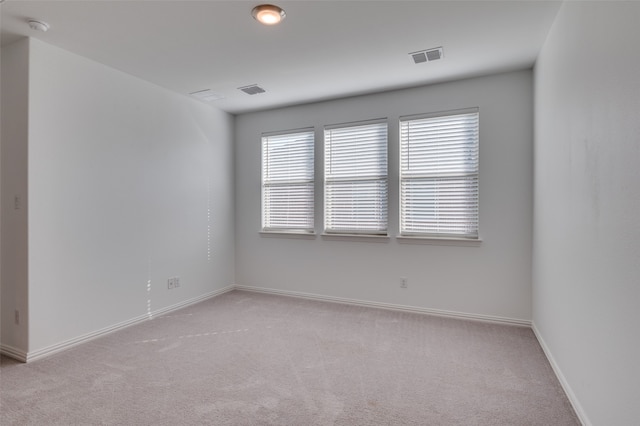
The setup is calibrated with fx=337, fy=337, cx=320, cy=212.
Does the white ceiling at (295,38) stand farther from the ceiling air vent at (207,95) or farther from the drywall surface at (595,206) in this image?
the drywall surface at (595,206)

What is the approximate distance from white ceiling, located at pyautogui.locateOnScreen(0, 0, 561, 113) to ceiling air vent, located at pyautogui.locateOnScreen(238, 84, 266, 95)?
0.37 feet

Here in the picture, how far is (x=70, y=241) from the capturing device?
301 cm

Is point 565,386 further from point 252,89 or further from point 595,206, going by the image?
point 252,89

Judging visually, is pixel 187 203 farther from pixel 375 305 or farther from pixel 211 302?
pixel 375 305

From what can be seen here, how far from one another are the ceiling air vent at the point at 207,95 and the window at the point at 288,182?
34.3 inches

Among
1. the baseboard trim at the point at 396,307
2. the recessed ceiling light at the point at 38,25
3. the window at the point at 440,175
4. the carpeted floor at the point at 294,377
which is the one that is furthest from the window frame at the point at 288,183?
the recessed ceiling light at the point at 38,25

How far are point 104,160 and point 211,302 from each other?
2.12 m

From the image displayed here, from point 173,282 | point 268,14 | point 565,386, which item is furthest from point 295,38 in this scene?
point 565,386

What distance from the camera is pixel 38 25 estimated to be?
252 cm

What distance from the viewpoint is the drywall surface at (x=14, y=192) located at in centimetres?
275

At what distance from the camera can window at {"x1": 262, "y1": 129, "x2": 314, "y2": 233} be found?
460 centimetres

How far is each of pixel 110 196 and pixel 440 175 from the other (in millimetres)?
3469

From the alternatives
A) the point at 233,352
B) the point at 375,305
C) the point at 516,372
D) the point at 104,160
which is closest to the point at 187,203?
the point at 104,160

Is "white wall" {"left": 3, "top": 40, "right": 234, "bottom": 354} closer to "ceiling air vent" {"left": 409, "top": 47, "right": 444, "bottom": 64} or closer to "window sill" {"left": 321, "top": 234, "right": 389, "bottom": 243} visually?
"window sill" {"left": 321, "top": 234, "right": 389, "bottom": 243}
